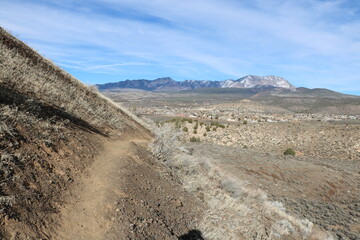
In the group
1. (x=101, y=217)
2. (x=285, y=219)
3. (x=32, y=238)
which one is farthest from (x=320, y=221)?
(x=32, y=238)

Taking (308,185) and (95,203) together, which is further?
(308,185)

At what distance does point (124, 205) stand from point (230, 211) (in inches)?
144

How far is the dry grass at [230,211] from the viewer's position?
6.72m

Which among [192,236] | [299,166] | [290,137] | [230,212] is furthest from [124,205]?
[290,137]

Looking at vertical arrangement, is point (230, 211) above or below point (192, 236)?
below

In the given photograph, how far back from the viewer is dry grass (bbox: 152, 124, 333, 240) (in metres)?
6.72

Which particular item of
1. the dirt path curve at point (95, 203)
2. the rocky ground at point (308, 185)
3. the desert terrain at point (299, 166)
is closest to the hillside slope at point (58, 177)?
the dirt path curve at point (95, 203)

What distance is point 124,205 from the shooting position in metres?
5.35

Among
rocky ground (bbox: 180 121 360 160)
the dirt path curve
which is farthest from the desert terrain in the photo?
the dirt path curve

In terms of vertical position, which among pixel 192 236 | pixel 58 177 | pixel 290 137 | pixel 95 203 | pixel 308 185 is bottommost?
pixel 308 185

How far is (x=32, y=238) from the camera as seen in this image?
3.66 metres

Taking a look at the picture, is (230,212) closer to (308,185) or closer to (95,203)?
(95,203)

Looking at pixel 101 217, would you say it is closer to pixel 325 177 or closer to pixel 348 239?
pixel 348 239

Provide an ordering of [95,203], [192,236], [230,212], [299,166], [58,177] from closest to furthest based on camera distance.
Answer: [95,203] → [58,177] → [192,236] → [230,212] → [299,166]
